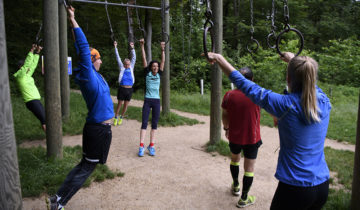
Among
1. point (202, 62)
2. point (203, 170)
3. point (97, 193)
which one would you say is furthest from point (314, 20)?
point (97, 193)

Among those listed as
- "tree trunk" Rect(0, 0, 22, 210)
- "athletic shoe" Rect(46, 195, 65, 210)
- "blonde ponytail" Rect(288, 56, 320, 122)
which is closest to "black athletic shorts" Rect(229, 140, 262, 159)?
"blonde ponytail" Rect(288, 56, 320, 122)

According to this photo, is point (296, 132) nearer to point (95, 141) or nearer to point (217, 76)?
point (95, 141)

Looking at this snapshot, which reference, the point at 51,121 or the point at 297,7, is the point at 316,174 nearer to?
the point at 51,121

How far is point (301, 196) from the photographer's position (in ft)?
6.64

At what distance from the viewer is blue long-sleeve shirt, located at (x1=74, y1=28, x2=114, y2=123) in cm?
305

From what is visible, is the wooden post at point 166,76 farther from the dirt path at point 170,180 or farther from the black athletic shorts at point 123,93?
the dirt path at point 170,180

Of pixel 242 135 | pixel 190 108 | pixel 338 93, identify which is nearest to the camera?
pixel 242 135

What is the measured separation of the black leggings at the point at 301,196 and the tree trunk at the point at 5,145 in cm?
205

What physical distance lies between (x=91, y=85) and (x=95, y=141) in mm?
626

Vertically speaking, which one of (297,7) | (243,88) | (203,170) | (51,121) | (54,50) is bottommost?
(203,170)

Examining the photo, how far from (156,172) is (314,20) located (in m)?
28.2

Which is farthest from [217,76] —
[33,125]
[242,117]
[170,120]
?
[33,125]

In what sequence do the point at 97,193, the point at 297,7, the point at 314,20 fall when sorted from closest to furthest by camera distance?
the point at 97,193 < the point at 297,7 < the point at 314,20

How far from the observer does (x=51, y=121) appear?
505cm
